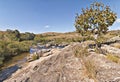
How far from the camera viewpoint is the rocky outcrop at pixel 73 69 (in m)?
10.3

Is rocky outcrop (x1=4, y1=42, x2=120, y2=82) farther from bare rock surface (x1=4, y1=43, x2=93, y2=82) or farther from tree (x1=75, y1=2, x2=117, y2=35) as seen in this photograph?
tree (x1=75, y1=2, x2=117, y2=35)

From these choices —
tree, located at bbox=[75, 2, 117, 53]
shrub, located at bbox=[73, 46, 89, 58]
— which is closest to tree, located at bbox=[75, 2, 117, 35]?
tree, located at bbox=[75, 2, 117, 53]

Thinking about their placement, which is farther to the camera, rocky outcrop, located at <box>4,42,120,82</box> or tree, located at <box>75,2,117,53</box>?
tree, located at <box>75,2,117,53</box>

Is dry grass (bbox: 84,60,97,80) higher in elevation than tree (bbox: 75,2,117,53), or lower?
lower

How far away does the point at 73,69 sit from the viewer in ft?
41.3

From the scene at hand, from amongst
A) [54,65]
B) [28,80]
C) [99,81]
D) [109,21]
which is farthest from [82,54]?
[109,21]

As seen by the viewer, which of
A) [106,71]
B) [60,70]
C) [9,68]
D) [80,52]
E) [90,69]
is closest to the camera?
[106,71]

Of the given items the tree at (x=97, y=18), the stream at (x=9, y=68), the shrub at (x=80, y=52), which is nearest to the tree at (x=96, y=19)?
the tree at (x=97, y=18)

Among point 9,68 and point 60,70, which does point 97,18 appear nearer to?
point 60,70

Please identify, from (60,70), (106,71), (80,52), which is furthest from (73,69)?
(106,71)

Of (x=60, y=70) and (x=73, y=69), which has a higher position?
(x=73, y=69)

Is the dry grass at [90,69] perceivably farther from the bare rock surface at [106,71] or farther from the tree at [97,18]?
the tree at [97,18]

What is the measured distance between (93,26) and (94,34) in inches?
74.1

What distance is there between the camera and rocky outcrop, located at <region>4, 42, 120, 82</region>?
10.3 m
